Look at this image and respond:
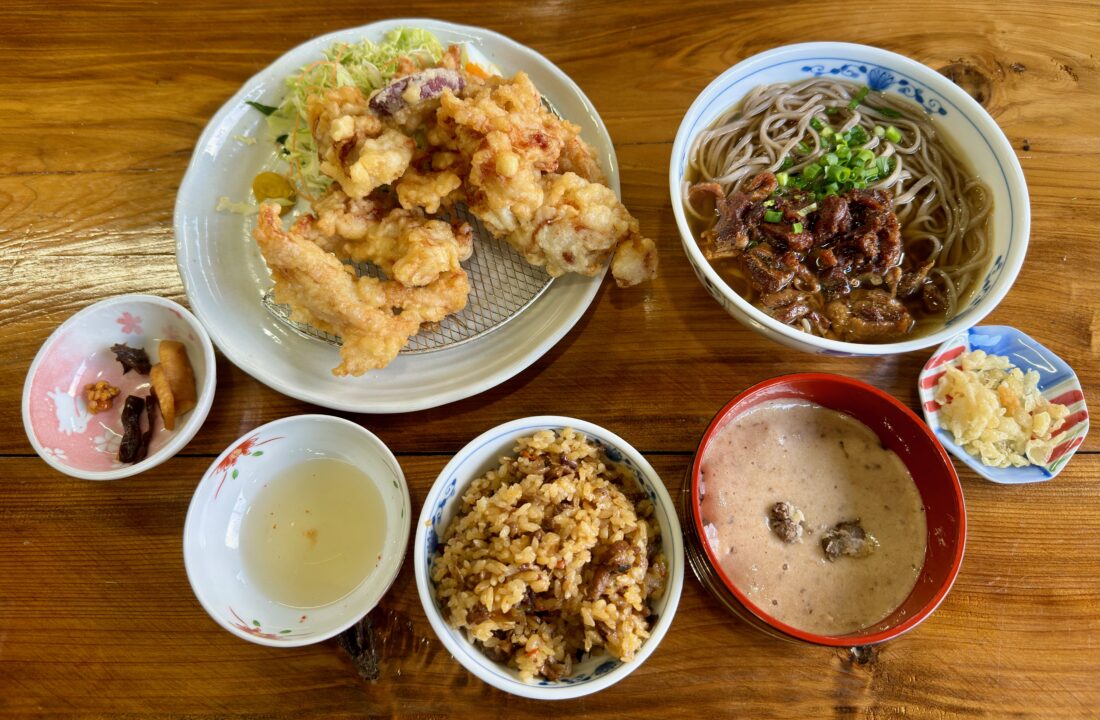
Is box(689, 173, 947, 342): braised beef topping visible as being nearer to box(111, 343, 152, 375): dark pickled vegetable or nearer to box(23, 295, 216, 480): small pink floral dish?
box(23, 295, 216, 480): small pink floral dish

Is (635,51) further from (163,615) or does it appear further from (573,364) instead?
(163,615)

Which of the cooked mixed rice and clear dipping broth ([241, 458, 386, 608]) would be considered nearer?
the cooked mixed rice

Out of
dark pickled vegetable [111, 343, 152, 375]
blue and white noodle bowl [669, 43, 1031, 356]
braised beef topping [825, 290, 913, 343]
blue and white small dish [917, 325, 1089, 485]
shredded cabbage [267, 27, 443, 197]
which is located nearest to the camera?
blue and white noodle bowl [669, 43, 1031, 356]

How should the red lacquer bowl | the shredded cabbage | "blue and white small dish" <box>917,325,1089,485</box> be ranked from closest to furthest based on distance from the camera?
the red lacquer bowl, "blue and white small dish" <box>917,325,1089,485</box>, the shredded cabbage

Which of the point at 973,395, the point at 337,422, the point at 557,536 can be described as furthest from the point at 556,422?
the point at 973,395

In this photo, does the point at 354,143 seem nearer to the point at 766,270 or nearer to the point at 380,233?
the point at 380,233

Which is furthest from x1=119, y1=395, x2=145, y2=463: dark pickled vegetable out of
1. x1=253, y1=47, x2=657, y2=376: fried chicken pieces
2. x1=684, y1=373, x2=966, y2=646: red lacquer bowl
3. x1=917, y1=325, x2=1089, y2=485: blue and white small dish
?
x1=917, y1=325, x2=1089, y2=485: blue and white small dish
